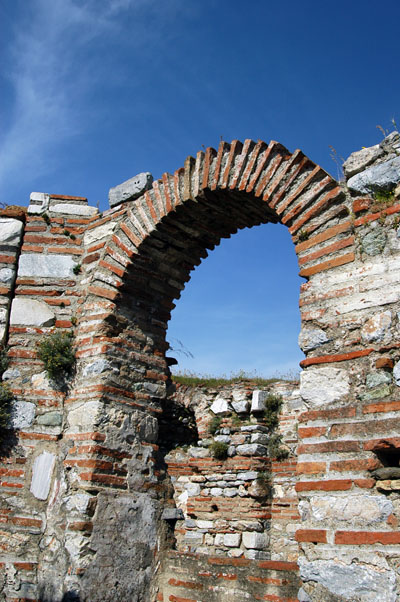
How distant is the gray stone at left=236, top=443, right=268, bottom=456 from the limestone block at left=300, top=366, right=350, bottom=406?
16.1ft

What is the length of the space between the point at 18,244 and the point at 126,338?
1525mm

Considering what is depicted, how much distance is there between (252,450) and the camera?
805 centimetres

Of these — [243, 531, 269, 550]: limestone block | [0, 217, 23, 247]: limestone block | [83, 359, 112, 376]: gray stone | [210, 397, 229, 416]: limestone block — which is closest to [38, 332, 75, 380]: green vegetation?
[83, 359, 112, 376]: gray stone

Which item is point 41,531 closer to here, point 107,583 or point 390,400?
point 107,583

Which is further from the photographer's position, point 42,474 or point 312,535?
point 42,474

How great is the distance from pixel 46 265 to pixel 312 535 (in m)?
3.54

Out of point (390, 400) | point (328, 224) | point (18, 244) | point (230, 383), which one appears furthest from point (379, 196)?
point (230, 383)

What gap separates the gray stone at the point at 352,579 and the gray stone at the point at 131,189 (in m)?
3.49

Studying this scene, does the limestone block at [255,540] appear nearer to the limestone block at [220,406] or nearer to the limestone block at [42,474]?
the limestone block at [220,406]

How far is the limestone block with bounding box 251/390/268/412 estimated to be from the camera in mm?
8445

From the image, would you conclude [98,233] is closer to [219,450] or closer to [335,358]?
[335,358]

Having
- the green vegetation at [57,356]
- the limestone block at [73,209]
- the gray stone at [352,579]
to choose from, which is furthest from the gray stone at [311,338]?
the limestone block at [73,209]

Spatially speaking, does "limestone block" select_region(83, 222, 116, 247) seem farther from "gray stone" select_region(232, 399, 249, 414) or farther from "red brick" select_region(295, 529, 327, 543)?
"gray stone" select_region(232, 399, 249, 414)

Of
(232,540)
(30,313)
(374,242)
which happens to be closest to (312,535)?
(374,242)
